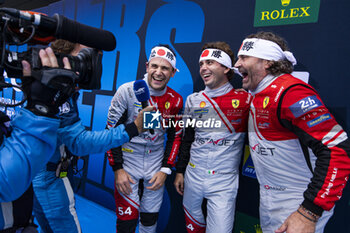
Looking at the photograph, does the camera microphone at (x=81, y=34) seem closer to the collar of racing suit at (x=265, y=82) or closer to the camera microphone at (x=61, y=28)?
the camera microphone at (x=61, y=28)

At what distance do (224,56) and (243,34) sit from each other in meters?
0.41

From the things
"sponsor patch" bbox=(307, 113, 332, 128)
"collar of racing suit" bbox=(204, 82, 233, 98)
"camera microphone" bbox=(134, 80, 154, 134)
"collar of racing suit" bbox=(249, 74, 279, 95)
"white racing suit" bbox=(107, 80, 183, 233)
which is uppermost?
"collar of racing suit" bbox=(249, 74, 279, 95)

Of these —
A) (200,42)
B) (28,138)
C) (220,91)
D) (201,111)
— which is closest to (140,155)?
(201,111)

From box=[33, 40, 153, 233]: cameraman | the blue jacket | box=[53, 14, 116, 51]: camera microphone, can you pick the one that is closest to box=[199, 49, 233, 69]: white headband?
box=[33, 40, 153, 233]: cameraman

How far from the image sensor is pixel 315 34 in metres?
1.61

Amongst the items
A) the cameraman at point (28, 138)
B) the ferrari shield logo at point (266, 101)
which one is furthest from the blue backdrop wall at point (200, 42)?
the cameraman at point (28, 138)

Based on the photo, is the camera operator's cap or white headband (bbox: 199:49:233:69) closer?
white headband (bbox: 199:49:233:69)

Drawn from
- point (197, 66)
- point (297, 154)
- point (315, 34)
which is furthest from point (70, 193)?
point (315, 34)

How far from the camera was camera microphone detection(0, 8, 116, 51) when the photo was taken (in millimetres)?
780

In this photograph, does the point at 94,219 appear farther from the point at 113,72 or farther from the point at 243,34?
the point at 243,34

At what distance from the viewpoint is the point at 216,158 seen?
159 centimetres

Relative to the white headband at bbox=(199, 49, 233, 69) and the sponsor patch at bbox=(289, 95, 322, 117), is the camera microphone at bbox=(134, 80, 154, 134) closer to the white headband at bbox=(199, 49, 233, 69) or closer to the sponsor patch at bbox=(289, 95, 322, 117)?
the white headband at bbox=(199, 49, 233, 69)

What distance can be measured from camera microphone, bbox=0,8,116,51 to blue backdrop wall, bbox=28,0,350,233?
1.39m

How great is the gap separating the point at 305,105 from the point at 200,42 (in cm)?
133
